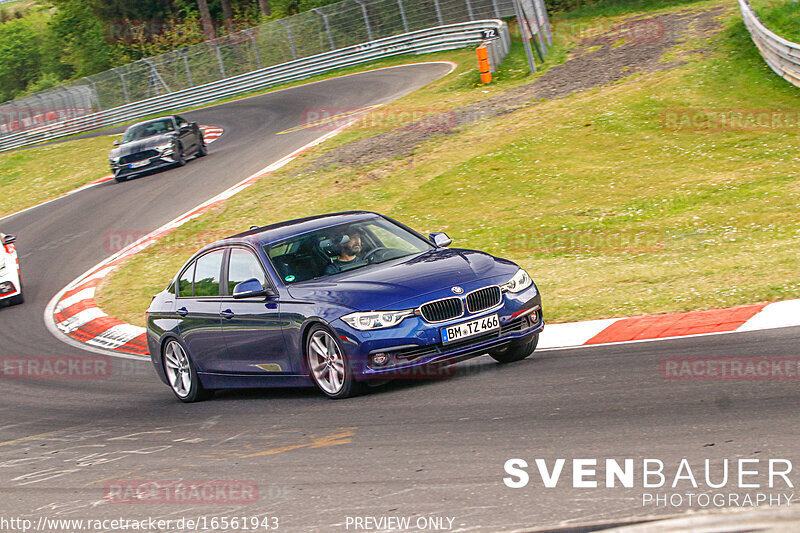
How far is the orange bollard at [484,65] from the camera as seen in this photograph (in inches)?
1092

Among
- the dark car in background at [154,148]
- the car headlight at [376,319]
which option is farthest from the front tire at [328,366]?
the dark car in background at [154,148]

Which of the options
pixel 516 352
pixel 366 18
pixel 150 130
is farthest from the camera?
pixel 366 18

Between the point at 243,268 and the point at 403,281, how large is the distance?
1.76 m

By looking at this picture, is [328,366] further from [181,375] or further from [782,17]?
[782,17]

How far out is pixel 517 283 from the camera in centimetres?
818

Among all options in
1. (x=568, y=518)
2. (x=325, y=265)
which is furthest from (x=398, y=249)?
(x=568, y=518)

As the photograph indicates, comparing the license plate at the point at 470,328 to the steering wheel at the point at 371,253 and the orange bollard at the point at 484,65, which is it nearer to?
the steering wheel at the point at 371,253

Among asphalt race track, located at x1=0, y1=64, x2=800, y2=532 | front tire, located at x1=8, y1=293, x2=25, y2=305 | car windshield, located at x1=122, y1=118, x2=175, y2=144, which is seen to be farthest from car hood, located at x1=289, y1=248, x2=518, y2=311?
car windshield, located at x1=122, y1=118, x2=175, y2=144

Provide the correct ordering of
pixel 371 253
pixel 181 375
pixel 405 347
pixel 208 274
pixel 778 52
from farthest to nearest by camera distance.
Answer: pixel 778 52 → pixel 181 375 → pixel 208 274 → pixel 371 253 → pixel 405 347

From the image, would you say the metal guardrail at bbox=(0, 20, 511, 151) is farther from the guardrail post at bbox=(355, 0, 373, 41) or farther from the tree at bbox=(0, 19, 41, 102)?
the tree at bbox=(0, 19, 41, 102)

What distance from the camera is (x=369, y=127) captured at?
25.1 meters

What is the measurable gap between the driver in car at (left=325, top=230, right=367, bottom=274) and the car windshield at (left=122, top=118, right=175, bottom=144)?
19.9m

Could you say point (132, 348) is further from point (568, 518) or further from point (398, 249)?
point (568, 518)

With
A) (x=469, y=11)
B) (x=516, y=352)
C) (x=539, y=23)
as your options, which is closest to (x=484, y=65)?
(x=539, y=23)
